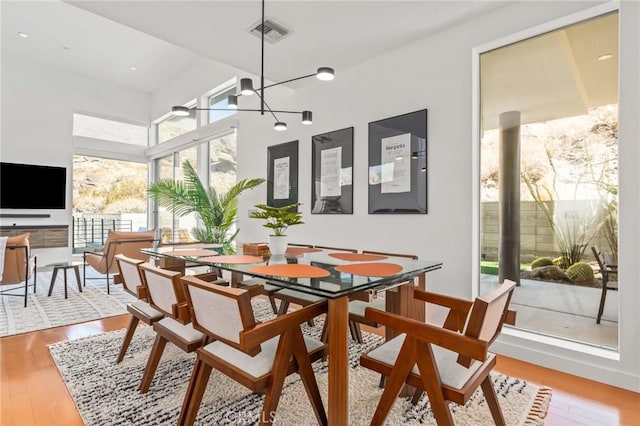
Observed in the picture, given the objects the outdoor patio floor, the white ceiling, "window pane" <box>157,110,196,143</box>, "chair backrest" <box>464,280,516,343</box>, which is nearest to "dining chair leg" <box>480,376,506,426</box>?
"chair backrest" <box>464,280,516,343</box>

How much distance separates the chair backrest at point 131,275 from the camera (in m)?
1.88

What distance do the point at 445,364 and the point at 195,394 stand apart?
3.57 feet

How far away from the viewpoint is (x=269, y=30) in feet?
9.10

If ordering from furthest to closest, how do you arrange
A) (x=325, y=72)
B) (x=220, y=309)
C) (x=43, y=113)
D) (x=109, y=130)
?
1. (x=109, y=130)
2. (x=43, y=113)
3. (x=325, y=72)
4. (x=220, y=309)

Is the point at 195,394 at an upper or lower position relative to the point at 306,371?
lower

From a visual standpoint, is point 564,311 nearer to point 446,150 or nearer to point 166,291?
point 446,150

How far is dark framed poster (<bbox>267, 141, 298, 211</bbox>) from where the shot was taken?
13.7 feet

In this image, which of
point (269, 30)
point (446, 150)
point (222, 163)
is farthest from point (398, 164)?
point (222, 163)

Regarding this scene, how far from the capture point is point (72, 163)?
255 inches

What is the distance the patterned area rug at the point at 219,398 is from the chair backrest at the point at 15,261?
1944 mm

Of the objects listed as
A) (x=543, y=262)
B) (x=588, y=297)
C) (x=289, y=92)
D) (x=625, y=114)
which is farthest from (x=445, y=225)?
(x=289, y=92)

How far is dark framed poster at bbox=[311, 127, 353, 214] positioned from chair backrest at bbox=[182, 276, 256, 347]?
2.34m

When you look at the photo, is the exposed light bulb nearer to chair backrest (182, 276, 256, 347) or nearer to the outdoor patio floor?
chair backrest (182, 276, 256, 347)

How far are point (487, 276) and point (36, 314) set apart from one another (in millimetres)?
4298
